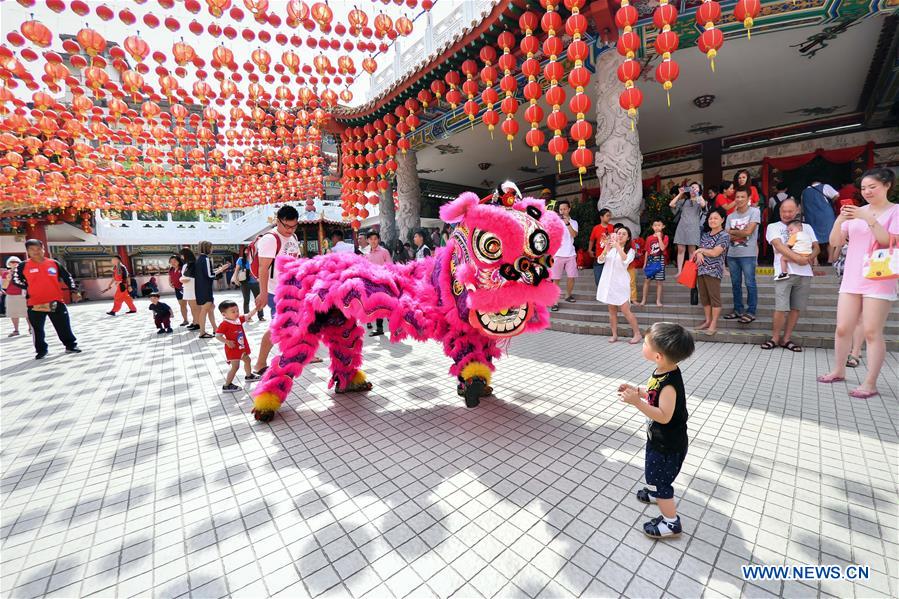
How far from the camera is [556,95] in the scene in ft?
16.9

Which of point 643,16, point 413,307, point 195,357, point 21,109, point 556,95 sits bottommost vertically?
point 195,357

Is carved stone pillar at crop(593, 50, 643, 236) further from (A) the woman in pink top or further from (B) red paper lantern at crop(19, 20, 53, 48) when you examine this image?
(B) red paper lantern at crop(19, 20, 53, 48)

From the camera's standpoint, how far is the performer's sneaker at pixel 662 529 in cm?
152

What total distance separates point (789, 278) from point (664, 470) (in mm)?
3842

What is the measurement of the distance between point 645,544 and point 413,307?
1931 mm

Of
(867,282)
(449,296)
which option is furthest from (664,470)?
(867,282)

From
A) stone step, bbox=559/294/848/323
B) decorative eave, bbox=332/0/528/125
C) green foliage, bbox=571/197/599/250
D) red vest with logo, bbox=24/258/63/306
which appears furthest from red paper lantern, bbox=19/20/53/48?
green foliage, bbox=571/197/599/250

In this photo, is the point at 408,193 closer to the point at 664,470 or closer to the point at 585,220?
the point at 585,220

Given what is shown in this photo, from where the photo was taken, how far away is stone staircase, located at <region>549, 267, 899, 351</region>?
14.2ft

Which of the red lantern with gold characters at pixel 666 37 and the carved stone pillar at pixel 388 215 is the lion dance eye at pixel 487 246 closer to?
the red lantern with gold characters at pixel 666 37

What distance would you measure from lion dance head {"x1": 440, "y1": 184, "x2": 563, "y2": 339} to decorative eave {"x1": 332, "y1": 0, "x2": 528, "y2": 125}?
15.8 ft

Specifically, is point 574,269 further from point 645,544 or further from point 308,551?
point 308,551

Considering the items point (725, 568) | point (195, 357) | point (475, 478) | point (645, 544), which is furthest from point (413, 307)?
point (195, 357)

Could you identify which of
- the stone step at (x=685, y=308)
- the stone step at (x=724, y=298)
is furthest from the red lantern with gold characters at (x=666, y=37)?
the stone step at (x=724, y=298)
